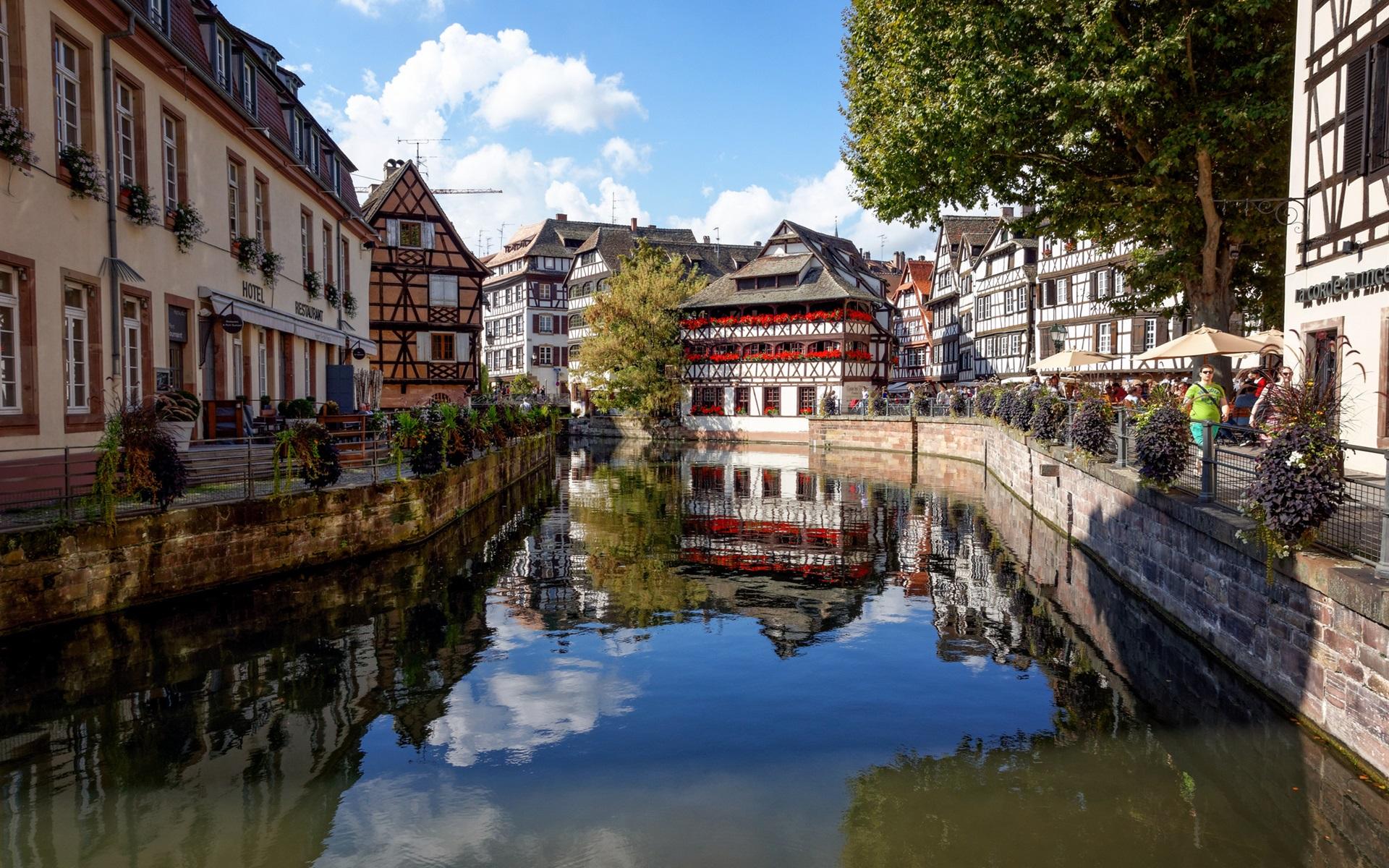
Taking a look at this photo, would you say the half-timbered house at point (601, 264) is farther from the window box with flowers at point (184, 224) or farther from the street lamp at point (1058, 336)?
the window box with flowers at point (184, 224)

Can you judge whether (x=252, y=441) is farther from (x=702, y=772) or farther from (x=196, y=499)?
(x=702, y=772)

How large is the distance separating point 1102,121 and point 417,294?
30.0m

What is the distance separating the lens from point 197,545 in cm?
1207

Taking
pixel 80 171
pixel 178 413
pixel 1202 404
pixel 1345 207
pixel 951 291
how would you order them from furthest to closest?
pixel 951 291 < pixel 1202 404 < pixel 1345 207 < pixel 178 413 < pixel 80 171

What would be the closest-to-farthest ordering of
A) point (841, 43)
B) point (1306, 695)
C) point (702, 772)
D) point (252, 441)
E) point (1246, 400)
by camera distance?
point (702, 772)
point (1306, 695)
point (252, 441)
point (1246, 400)
point (841, 43)

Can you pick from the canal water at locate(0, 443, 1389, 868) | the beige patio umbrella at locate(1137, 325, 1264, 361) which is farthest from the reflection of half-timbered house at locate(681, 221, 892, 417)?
the canal water at locate(0, 443, 1389, 868)

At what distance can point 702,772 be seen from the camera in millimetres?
7230

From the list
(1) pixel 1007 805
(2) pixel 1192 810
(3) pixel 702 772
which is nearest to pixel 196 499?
(3) pixel 702 772

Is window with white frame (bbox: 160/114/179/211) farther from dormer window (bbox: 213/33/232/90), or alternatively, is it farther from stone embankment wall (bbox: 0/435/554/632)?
stone embankment wall (bbox: 0/435/554/632)

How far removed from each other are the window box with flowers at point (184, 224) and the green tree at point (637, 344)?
39.7 meters

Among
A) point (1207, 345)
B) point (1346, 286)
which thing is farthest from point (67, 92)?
point (1346, 286)

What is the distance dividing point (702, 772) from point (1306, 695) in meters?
4.70

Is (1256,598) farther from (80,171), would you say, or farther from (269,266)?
(269,266)

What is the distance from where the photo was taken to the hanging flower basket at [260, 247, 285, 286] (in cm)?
2077
